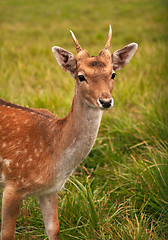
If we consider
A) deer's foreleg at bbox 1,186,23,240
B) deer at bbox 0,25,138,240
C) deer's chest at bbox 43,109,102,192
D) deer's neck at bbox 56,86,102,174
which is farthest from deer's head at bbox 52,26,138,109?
deer's foreleg at bbox 1,186,23,240

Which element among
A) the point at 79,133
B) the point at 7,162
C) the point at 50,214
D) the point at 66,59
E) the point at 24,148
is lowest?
the point at 50,214

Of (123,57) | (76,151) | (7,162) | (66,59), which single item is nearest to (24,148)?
(7,162)

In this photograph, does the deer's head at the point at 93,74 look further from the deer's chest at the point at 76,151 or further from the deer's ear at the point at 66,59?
the deer's chest at the point at 76,151

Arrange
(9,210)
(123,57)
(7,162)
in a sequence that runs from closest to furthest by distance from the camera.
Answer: (9,210) → (7,162) → (123,57)

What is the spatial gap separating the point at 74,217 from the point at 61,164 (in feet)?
2.34

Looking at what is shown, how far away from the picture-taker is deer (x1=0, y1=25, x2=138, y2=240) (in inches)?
127

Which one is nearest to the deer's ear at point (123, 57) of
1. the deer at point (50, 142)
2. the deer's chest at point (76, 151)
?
the deer at point (50, 142)

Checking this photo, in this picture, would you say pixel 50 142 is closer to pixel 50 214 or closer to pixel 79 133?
pixel 79 133

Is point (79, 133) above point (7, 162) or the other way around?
above

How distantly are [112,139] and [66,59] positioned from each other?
201cm

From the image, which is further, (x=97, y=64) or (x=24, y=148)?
(x=24, y=148)

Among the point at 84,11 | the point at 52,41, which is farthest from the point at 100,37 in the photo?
the point at 84,11

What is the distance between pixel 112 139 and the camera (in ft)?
17.2

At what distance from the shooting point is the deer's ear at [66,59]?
3.38 metres
